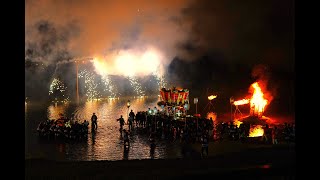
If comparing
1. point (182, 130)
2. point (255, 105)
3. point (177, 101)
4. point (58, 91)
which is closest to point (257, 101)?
point (255, 105)

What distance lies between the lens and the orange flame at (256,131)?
23.4m

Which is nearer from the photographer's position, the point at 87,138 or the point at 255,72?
the point at 87,138

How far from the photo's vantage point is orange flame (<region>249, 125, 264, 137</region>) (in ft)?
76.6

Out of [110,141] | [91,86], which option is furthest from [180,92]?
[91,86]

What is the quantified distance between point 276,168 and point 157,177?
4.52m

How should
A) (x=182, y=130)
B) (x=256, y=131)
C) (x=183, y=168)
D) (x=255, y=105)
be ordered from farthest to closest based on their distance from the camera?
(x=255, y=105) < (x=256, y=131) < (x=182, y=130) < (x=183, y=168)

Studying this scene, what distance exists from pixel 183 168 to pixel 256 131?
43.1ft

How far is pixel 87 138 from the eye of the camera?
74.5 feet

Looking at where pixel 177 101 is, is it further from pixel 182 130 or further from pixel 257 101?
pixel 257 101

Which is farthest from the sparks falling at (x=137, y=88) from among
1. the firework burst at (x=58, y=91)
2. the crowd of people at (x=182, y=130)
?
the crowd of people at (x=182, y=130)

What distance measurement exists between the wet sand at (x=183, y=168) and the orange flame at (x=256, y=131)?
7.35m

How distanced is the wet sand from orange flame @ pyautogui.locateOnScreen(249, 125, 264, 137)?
289 inches

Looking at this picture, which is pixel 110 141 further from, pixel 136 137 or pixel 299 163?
pixel 299 163

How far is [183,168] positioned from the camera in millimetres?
13312
